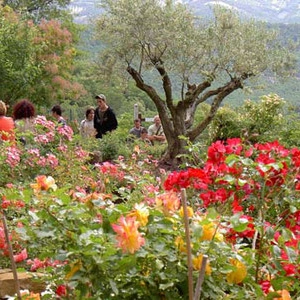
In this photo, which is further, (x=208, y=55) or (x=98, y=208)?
(x=208, y=55)

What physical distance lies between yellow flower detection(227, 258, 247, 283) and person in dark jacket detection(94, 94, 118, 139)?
7.08 metres

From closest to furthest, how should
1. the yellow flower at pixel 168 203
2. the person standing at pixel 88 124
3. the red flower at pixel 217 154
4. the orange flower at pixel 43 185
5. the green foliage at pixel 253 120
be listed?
the yellow flower at pixel 168 203
the orange flower at pixel 43 185
the red flower at pixel 217 154
the person standing at pixel 88 124
the green foliage at pixel 253 120

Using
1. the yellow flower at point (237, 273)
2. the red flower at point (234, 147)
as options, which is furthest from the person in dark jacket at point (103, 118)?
the yellow flower at point (237, 273)

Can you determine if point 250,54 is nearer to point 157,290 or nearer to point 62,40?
point 62,40

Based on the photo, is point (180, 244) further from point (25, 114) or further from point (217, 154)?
point (25, 114)

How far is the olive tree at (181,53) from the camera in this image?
41.8 ft

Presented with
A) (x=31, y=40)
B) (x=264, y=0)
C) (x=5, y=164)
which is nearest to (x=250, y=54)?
(x=31, y=40)

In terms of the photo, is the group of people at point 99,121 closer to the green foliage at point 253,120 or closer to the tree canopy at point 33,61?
the green foliage at point 253,120

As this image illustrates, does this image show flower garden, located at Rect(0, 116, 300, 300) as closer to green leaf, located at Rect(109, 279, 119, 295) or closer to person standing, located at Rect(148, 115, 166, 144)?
green leaf, located at Rect(109, 279, 119, 295)

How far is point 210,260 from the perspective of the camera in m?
1.54

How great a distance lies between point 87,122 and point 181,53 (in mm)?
4264

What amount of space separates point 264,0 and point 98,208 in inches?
2761

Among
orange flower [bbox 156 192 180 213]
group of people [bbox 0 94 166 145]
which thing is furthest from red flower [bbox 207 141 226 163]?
group of people [bbox 0 94 166 145]

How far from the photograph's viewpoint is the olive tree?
12.7 meters
